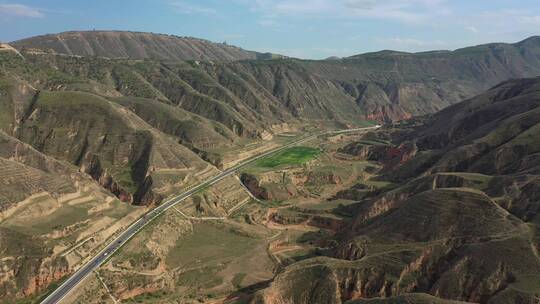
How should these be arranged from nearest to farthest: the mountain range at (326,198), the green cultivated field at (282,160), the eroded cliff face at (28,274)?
the mountain range at (326,198) → the eroded cliff face at (28,274) → the green cultivated field at (282,160)

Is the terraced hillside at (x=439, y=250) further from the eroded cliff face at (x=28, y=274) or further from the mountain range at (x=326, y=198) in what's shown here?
the eroded cliff face at (x=28, y=274)

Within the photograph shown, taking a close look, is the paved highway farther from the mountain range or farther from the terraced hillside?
the terraced hillside

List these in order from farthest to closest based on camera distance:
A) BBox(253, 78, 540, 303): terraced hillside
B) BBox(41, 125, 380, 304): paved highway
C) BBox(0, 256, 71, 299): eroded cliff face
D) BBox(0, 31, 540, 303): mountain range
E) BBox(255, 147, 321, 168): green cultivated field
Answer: BBox(255, 147, 321, 168): green cultivated field < BBox(41, 125, 380, 304): paved highway < BBox(0, 256, 71, 299): eroded cliff face < BBox(0, 31, 540, 303): mountain range < BBox(253, 78, 540, 303): terraced hillside

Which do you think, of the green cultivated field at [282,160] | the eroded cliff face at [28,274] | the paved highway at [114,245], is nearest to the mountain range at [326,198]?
the eroded cliff face at [28,274]

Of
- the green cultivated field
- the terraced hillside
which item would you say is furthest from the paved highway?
the terraced hillside

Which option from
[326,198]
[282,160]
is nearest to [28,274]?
[326,198]

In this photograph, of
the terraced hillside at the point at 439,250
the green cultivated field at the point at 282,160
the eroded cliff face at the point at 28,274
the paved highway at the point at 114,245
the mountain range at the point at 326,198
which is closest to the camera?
the terraced hillside at the point at 439,250

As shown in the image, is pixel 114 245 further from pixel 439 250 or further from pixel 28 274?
pixel 439 250

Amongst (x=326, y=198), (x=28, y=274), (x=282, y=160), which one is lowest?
(x=28, y=274)

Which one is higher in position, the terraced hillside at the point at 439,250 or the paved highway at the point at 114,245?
the terraced hillside at the point at 439,250

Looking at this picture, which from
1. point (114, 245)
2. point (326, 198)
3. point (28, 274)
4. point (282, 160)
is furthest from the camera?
point (282, 160)

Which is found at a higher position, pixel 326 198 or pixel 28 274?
pixel 326 198

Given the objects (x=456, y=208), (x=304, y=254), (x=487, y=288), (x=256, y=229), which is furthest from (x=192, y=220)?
(x=487, y=288)
